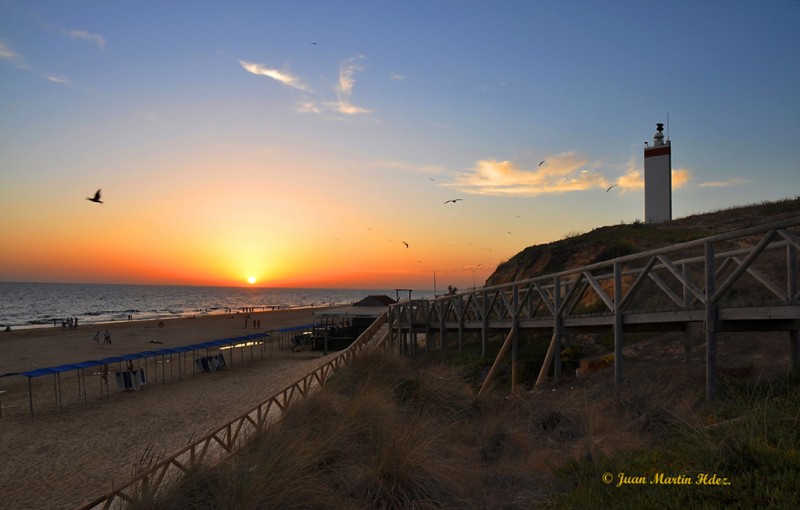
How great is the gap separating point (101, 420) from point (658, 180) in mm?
27924

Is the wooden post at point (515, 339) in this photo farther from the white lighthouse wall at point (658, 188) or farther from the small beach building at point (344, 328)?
the small beach building at point (344, 328)

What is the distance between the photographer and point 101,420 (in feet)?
58.5

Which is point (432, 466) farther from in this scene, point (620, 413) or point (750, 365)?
point (750, 365)

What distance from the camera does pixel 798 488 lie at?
11.8ft

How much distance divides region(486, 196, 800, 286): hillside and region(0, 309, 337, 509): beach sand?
11631mm

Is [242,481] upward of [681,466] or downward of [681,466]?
downward

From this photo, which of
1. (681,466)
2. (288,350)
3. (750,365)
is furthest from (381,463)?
(288,350)

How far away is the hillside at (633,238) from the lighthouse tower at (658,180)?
9.20 feet

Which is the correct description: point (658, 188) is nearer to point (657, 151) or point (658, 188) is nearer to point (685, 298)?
point (657, 151)

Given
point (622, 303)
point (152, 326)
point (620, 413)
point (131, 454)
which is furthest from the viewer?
point (152, 326)

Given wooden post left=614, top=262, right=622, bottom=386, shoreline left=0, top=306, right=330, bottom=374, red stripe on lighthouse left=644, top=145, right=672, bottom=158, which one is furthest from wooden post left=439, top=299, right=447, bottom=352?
shoreline left=0, top=306, right=330, bottom=374

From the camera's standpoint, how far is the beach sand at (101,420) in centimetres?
1187

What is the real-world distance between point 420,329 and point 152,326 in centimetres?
5078

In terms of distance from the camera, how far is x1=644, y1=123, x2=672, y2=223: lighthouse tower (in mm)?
29375
